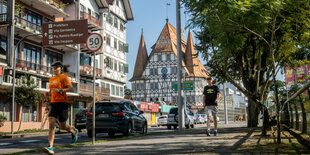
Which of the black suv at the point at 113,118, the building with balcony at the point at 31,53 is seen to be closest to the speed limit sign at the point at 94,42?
the black suv at the point at 113,118

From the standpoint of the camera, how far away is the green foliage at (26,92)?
2812cm

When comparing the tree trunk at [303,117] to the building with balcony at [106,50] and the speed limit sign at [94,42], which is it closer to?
the speed limit sign at [94,42]

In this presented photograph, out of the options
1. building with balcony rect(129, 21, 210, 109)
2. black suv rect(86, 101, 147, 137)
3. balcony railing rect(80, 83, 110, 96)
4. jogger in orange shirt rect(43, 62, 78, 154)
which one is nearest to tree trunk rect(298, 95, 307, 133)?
jogger in orange shirt rect(43, 62, 78, 154)

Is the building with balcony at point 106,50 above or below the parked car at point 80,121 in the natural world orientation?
above

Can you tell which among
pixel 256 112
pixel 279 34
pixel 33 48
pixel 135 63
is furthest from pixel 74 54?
pixel 135 63

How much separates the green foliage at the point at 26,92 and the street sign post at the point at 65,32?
510 cm

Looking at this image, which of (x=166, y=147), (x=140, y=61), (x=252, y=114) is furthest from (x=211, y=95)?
(x=140, y=61)

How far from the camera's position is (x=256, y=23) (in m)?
10.0

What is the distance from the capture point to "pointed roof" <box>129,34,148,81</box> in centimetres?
8138

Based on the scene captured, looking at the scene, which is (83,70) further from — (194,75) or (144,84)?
(194,75)

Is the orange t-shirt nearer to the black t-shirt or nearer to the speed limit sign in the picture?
the speed limit sign

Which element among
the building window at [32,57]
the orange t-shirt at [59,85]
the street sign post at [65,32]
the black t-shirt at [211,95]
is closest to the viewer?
the orange t-shirt at [59,85]

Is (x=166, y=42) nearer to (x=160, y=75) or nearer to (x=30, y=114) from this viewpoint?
(x=160, y=75)

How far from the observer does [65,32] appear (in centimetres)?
2452
